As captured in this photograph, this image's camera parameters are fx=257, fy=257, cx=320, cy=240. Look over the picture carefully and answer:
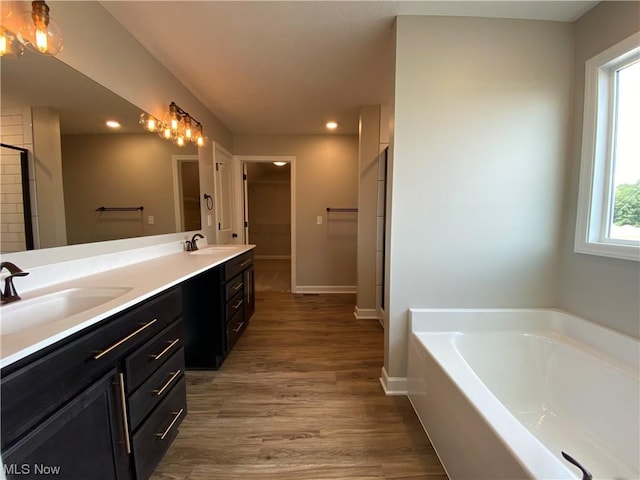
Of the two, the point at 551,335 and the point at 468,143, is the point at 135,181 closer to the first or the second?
the point at 468,143

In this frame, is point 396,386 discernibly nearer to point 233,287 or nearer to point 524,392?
point 524,392

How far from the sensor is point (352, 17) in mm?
1630

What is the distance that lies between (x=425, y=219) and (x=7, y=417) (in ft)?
6.32

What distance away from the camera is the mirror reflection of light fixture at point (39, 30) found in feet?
3.64

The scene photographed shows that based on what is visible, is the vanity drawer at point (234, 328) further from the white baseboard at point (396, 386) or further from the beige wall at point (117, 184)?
the white baseboard at point (396, 386)

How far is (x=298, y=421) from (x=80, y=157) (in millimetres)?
1989

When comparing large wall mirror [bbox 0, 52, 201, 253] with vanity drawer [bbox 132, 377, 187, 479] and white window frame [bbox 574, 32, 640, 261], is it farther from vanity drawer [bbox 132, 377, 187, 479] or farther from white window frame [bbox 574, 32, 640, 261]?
white window frame [bbox 574, 32, 640, 261]

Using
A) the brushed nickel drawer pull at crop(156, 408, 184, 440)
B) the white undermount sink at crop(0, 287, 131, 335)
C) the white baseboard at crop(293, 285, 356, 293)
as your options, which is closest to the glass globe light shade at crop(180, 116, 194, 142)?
the white undermount sink at crop(0, 287, 131, 335)

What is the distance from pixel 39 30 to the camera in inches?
44.6

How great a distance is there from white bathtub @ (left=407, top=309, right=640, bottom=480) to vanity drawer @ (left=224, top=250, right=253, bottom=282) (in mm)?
1454

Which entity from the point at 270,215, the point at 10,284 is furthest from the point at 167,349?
the point at 270,215

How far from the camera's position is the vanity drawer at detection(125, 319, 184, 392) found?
104 centimetres

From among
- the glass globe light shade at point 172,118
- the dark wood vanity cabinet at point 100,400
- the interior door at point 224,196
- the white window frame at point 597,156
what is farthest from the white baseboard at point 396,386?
the glass globe light shade at point 172,118

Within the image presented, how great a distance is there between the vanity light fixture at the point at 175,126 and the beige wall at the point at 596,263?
292 cm
